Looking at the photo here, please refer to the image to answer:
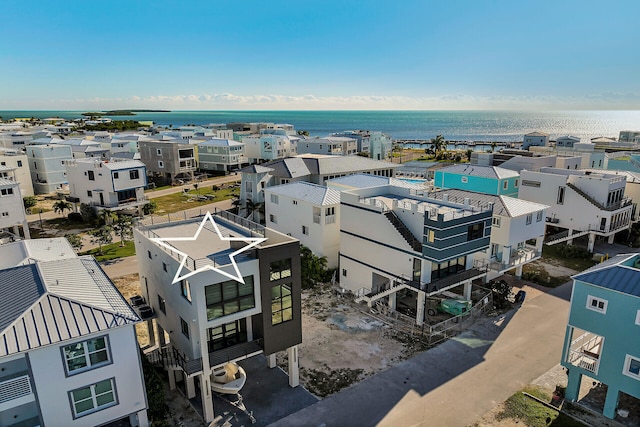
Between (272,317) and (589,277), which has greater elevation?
(589,277)

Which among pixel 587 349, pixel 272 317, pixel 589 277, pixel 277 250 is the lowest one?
pixel 587 349

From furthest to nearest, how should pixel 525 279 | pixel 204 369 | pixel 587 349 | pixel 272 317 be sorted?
1. pixel 525 279
2. pixel 587 349
3. pixel 272 317
4. pixel 204 369

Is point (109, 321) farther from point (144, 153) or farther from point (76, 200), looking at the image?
point (144, 153)

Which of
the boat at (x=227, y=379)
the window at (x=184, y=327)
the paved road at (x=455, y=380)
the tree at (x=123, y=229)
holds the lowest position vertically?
the paved road at (x=455, y=380)

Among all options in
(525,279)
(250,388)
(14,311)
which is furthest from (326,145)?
(14,311)

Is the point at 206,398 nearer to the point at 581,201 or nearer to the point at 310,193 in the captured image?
the point at 310,193

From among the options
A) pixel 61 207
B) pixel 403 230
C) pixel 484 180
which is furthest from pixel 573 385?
pixel 61 207

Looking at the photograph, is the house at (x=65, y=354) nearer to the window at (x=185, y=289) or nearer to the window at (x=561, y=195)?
the window at (x=185, y=289)

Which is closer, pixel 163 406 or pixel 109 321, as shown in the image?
pixel 109 321

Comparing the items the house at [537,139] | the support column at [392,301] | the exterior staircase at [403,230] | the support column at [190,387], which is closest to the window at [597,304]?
the exterior staircase at [403,230]
